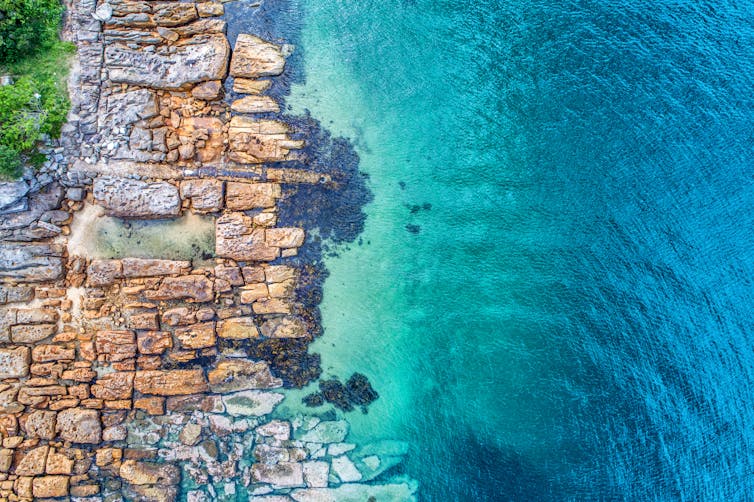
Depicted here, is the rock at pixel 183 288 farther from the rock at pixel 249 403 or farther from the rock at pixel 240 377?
the rock at pixel 249 403

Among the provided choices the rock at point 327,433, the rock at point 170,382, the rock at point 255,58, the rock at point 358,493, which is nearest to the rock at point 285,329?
the rock at point 170,382

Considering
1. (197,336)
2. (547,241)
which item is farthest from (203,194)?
(547,241)

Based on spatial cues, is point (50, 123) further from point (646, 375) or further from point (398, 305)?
point (646, 375)

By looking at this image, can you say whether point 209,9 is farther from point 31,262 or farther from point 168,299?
point 31,262

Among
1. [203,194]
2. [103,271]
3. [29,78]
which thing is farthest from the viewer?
[203,194]

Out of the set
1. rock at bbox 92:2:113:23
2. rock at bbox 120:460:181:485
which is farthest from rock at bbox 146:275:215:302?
rock at bbox 92:2:113:23

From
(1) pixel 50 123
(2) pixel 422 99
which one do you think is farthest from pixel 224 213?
(2) pixel 422 99

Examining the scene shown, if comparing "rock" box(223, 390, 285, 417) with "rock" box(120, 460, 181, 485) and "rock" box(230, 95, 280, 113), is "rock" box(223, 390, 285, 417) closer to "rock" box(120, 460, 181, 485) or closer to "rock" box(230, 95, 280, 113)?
"rock" box(120, 460, 181, 485)
